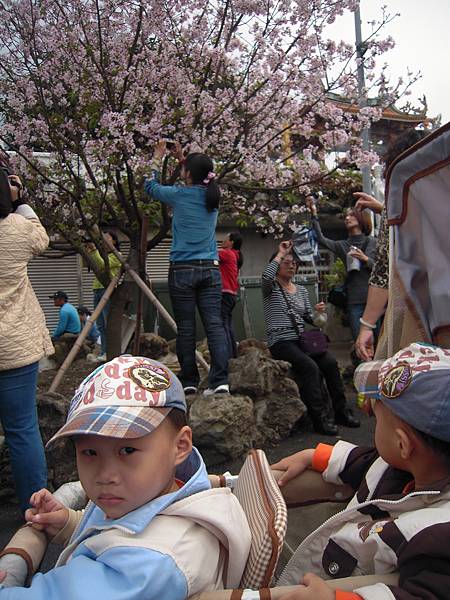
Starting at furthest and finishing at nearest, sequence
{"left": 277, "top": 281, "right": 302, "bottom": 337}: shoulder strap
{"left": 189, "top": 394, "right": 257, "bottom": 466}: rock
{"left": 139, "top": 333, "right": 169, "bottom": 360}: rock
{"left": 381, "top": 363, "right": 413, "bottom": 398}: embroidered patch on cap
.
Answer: {"left": 139, "top": 333, "right": 169, "bottom": 360}: rock → {"left": 277, "top": 281, "right": 302, "bottom": 337}: shoulder strap → {"left": 189, "top": 394, "right": 257, "bottom": 466}: rock → {"left": 381, "top": 363, "right": 413, "bottom": 398}: embroidered patch on cap

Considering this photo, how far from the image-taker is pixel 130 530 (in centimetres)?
114

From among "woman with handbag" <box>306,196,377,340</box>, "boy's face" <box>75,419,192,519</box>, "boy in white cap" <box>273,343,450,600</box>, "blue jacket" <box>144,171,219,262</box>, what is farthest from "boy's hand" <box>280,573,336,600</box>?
"woman with handbag" <box>306,196,377,340</box>

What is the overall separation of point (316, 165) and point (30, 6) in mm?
3413

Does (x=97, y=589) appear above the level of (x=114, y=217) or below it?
below

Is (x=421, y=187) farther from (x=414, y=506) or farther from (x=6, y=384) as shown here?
(x=6, y=384)

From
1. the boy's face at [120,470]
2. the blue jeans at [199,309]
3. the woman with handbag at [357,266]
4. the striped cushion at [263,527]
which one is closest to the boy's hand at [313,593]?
the striped cushion at [263,527]

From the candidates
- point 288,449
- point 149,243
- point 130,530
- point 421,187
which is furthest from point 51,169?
point 130,530

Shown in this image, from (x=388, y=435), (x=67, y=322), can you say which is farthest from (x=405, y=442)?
(x=67, y=322)

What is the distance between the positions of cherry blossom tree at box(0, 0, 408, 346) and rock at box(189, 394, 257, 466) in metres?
1.89

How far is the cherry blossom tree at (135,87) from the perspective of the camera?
467cm

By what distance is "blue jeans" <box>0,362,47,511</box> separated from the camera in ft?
8.55

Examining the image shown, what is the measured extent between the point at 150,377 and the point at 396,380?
635 mm

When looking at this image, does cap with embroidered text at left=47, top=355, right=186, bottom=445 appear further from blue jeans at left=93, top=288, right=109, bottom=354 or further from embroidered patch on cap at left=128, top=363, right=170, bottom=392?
blue jeans at left=93, top=288, right=109, bottom=354

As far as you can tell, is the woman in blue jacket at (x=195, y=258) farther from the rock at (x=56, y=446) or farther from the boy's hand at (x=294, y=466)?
the boy's hand at (x=294, y=466)
